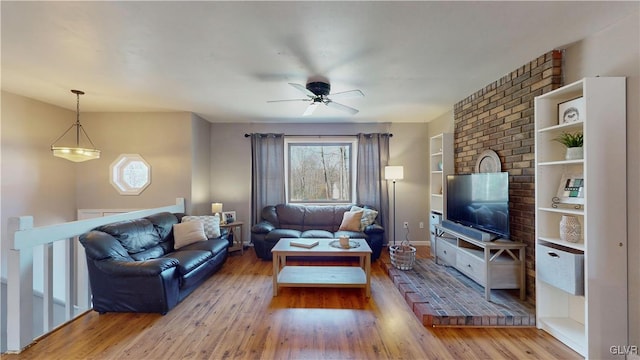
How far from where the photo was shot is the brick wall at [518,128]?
244 centimetres

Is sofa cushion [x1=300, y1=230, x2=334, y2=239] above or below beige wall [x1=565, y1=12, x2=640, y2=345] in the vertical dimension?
below

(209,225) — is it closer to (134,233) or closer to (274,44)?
(134,233)

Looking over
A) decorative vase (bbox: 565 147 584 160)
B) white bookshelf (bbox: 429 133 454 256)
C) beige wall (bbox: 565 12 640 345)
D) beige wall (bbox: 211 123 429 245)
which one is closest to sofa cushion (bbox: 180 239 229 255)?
beige wall (bbox: 211 123 429 245)

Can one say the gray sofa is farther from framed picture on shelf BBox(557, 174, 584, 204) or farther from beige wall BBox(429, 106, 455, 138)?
framed picture on shelf BBox(557, 174, 584, 204)

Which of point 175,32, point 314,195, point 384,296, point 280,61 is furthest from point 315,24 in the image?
point 314,195

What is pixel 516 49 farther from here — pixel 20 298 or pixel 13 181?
pixel 13 181

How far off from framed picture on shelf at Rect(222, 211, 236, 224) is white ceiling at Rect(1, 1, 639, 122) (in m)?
2.12

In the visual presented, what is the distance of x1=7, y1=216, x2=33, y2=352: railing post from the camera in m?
2.03

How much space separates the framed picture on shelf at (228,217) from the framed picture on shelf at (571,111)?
463cm

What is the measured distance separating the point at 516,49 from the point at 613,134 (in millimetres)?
997

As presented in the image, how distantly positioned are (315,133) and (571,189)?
3.85m

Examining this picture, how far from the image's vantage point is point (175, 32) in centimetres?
199

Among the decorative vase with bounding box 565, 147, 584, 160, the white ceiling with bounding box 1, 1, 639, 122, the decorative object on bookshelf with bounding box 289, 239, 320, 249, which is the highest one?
the white ceiling with bounding box 1, 1, 639, 122

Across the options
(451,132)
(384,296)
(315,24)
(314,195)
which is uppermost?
(315,24)
